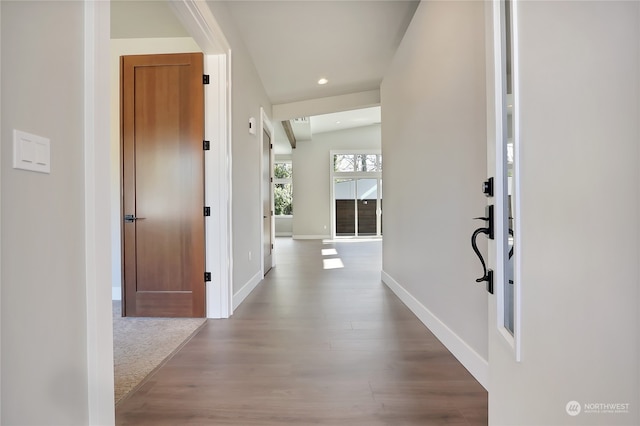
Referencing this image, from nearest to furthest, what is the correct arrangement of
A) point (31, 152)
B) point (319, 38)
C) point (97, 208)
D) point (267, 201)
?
1. point (31, 152)
2. point (97, 208)
3. point (319, 38)
4. point (267, 201)

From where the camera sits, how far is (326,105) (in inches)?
219

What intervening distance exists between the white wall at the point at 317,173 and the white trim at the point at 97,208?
948 cm

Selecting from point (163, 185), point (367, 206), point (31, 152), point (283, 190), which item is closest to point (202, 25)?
point (163, 185)

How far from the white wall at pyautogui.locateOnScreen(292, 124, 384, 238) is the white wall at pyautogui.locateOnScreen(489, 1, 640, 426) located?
975 centimetres

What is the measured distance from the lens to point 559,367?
2.53 feet

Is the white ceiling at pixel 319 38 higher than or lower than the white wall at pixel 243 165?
higher

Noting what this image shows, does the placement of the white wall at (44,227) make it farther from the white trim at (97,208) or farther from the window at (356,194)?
the window at (356,194)

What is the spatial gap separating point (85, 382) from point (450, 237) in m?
1.95

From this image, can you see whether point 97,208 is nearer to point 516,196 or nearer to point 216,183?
point 516,196

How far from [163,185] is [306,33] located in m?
2.20

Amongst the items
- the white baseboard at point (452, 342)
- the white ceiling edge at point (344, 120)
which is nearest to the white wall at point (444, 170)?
the white baseboard at point (452, 342)

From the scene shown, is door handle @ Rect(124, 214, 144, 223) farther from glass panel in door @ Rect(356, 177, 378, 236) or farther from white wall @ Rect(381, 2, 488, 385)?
glass panel in door @ Rect(356, 177, 378, 236)

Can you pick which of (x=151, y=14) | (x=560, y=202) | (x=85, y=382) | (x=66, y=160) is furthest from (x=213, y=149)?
(x=560, y=202)

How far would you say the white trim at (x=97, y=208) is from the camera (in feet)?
3.63
